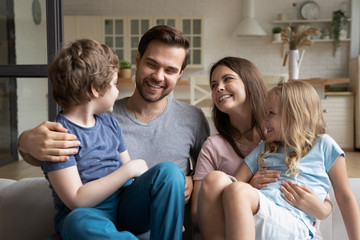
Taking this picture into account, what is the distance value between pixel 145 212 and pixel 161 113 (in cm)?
60

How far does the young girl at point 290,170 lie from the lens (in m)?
1.22

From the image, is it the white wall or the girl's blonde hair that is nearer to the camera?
the girl's blonde hair

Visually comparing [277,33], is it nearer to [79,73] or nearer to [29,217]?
[29,217]

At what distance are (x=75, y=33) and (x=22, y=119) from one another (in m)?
4.75

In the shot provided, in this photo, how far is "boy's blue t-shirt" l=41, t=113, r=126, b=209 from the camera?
46.8 inches

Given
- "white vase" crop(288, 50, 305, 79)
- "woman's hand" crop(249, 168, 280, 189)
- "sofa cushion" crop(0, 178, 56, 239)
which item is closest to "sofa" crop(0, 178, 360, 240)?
"sofa cushion" crop(0, 178, 56, 239)

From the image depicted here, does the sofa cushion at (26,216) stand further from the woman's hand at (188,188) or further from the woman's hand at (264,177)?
the woman's hand at (264,177)

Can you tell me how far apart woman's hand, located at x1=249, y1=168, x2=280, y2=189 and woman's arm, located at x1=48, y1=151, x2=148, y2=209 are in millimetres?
471

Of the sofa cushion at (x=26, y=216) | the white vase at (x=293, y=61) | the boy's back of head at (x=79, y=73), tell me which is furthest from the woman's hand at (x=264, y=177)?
the white vase at (x=293, y=61)

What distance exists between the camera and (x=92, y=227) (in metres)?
1.06

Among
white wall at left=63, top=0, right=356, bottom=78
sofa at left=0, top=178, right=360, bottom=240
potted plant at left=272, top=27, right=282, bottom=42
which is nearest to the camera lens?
sofa at left=0, top=178, right=360, bottom=240

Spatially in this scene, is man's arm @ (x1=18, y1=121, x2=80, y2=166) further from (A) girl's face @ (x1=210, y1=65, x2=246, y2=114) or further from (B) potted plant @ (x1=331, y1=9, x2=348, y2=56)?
(B) potted plant @ (x1=331, y1=9, x2=348, y2=56)

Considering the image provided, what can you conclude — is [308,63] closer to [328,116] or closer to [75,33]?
[328,116]

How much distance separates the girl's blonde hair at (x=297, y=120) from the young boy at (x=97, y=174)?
45 centimetres
